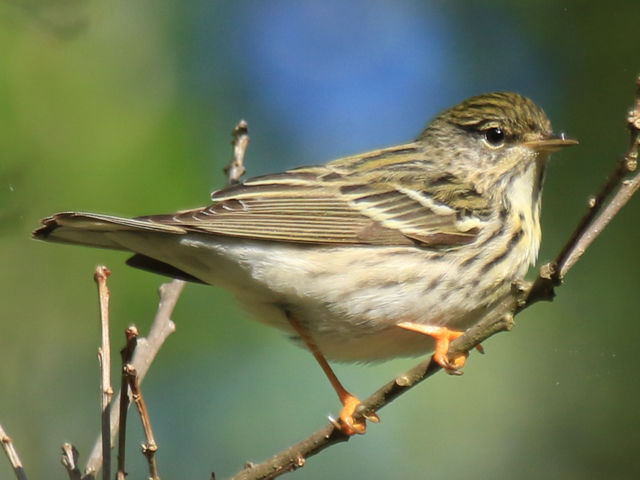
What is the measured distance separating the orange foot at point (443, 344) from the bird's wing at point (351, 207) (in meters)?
0.45

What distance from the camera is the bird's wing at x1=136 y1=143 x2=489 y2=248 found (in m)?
4.70

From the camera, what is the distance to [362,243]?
4.82 metres

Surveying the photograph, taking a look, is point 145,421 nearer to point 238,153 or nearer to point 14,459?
point 14,459

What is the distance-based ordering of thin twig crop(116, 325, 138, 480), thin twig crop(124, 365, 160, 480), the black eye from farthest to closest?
the black eye, thin twig crop(124, 365, 160, 480), thin twig crop(116, 325, 138, 480)

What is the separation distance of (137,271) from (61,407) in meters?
1.63

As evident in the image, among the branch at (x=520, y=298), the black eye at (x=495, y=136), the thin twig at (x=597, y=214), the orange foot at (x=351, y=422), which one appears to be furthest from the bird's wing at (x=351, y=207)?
the thin twig at (x=597, y=214)

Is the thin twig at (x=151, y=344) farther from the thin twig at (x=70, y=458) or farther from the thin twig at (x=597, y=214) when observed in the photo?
the thin twig at (x=597, y=214)

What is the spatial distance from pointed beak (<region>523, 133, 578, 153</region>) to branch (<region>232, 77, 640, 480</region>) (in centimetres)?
150

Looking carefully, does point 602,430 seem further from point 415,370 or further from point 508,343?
point 415,370

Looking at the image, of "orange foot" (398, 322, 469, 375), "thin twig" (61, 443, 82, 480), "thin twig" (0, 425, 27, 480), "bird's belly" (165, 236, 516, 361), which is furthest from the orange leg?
"thin twig" (0, 425, 27, 480)

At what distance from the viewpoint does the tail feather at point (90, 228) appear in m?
4.07

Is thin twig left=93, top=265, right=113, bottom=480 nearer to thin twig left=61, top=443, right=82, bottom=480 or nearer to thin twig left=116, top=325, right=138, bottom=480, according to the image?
thin twig left=116, top=325, right=138, bottom=480

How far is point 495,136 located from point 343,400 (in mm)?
1768

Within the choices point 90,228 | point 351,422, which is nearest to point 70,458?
point 90,228
